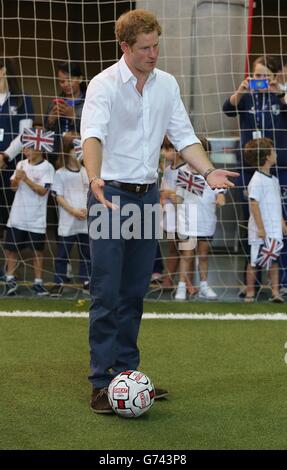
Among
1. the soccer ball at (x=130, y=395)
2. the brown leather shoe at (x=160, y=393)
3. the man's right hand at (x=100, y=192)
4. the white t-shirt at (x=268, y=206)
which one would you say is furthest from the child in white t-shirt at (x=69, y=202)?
the man's right hand at (x=100, y=192)

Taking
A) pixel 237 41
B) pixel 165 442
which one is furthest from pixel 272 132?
pixel 165 442

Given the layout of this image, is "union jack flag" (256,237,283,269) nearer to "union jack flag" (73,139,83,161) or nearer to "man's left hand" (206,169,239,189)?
"union jack flag" (73,139,83,161)

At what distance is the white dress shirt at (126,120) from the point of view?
498cm

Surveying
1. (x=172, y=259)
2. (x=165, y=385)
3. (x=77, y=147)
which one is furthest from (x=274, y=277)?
(x=165, y=385)

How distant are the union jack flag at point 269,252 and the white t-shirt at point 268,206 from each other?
0.17 ft

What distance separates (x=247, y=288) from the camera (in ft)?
28.1

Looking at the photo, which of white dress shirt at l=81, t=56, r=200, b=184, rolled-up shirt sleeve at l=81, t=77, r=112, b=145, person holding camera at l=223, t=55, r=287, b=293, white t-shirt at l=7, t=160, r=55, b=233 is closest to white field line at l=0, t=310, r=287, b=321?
person holding camera at l=223, t=55, r=287, b=293

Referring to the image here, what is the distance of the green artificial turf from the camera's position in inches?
182

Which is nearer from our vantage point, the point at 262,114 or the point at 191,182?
the point at 191,182

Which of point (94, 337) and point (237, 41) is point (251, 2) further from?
point (94, 337)

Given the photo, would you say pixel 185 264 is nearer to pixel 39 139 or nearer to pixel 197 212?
pixel 197 212

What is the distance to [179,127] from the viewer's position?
5.33m

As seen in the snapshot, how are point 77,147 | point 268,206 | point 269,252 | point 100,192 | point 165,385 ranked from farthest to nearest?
point 77,147
point 268,206
point 269,252
point 165,385
point 100,192

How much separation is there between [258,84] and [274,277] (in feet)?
5.78
